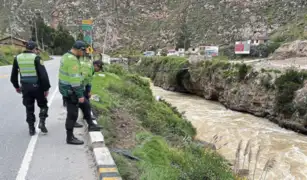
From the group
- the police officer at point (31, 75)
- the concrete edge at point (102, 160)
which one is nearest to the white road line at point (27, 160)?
the police officer at point (31, 75)

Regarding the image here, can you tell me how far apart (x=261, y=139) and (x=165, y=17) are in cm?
7140

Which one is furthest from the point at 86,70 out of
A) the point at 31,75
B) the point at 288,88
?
the point at 288,88

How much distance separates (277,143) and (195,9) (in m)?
65.8

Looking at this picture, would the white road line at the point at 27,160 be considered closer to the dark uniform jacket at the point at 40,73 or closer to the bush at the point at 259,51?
the dark uniform jacket at the point at 40,73

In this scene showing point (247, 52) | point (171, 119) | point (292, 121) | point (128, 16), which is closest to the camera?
point (171, 119)

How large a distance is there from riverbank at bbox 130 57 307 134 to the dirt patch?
14.0 metres

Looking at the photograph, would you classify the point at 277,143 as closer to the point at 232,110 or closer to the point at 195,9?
the point at 232,110

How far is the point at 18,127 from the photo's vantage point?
6.73 metres

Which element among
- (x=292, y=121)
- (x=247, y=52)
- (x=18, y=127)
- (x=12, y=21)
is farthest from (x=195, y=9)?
(x=18, y=127)

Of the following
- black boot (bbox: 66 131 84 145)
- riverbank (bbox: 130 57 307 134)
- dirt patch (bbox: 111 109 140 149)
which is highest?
black boot (bbox: 66 131 84 145)

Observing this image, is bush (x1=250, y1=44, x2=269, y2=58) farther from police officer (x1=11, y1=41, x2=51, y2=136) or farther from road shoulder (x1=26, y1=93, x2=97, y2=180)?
police officer (x1=11, y1=41, x2=51, y2=136)

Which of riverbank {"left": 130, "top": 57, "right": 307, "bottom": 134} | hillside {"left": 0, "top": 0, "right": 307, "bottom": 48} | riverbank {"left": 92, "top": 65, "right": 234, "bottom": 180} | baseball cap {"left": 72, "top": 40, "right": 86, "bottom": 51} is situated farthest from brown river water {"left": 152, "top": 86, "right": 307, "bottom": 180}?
hillside {"left": 0, "top": 0, "right": 307, "bottom": 48}

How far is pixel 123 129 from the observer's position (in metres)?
7.48

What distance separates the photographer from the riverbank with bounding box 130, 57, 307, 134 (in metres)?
19.9
